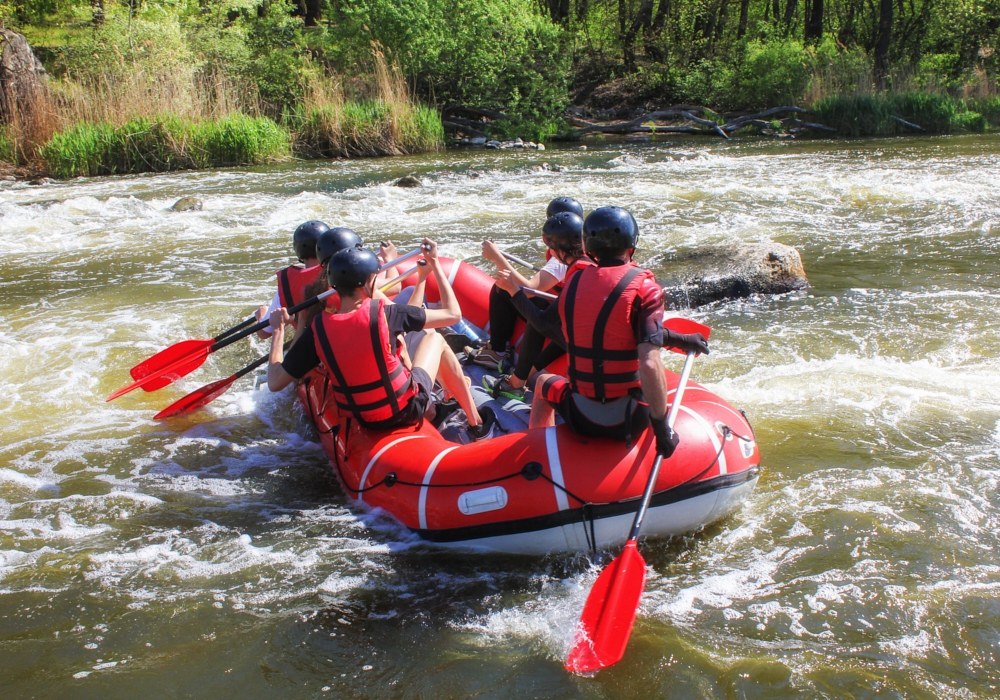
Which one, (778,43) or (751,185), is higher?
(778,43)

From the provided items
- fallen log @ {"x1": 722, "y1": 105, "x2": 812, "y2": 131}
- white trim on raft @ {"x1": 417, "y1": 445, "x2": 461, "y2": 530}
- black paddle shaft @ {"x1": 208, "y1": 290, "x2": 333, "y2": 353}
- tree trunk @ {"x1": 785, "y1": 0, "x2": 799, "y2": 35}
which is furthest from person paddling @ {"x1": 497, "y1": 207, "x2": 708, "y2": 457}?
tree trunk @ {"x1": 785, "y1": 0, "x2": 799, "y2": 35}

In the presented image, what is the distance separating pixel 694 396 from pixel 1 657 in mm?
2937

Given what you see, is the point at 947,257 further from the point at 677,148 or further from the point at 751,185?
the point at 677,148

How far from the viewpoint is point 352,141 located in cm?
1547

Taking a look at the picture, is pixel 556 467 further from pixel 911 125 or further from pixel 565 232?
pixel 911 125

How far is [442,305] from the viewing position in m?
4.30

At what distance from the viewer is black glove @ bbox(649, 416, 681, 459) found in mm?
3082

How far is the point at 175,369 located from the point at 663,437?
3.43 meters

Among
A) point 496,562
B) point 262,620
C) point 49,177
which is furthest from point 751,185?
point 49,177

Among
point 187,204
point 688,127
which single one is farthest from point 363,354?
point 688,127

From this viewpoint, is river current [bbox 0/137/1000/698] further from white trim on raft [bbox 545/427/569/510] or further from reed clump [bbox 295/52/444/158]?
reed clump [bbox 295/52/444/158]

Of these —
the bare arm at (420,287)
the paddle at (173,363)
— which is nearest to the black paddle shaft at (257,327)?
the paddle at (173,363)

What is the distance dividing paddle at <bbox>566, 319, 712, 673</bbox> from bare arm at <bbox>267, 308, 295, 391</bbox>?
1.75 metres

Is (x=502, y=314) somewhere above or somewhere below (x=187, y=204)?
below
